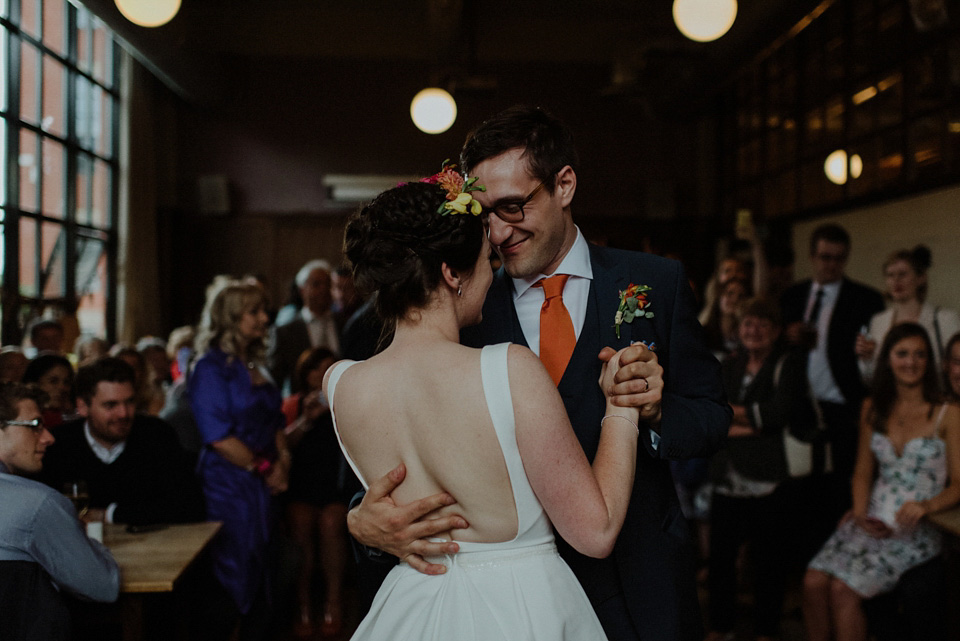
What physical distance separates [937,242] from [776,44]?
10.1 ft

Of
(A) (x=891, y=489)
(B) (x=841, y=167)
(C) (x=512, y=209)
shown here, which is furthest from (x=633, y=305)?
(B) (x=841, y=167)

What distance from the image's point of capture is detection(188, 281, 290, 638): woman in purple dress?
3574mm

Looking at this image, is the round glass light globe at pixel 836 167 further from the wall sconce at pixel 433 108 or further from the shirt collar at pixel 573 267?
the shirt collar at pixel 573 267

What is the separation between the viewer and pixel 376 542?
1456mm

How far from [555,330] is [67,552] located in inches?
61.3

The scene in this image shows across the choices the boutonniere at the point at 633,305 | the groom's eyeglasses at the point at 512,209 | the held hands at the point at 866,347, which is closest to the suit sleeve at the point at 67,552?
the groom's eyeglasses at the point at 512,209

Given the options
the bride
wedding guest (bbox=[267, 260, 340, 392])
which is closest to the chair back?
the bride

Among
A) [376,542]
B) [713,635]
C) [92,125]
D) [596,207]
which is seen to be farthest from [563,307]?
[596,207]

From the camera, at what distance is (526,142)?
169cm

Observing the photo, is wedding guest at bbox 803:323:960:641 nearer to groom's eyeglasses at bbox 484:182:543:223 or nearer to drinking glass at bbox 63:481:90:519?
groom's eyeglasses at bbox 484:182:543:223

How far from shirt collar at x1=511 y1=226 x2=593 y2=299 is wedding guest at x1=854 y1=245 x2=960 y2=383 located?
8.65 feet

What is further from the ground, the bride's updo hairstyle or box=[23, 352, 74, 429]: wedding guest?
the bride's updo hairstyle

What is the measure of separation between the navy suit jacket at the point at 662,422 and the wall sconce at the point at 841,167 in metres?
5.15

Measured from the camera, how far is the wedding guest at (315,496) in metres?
4.45
